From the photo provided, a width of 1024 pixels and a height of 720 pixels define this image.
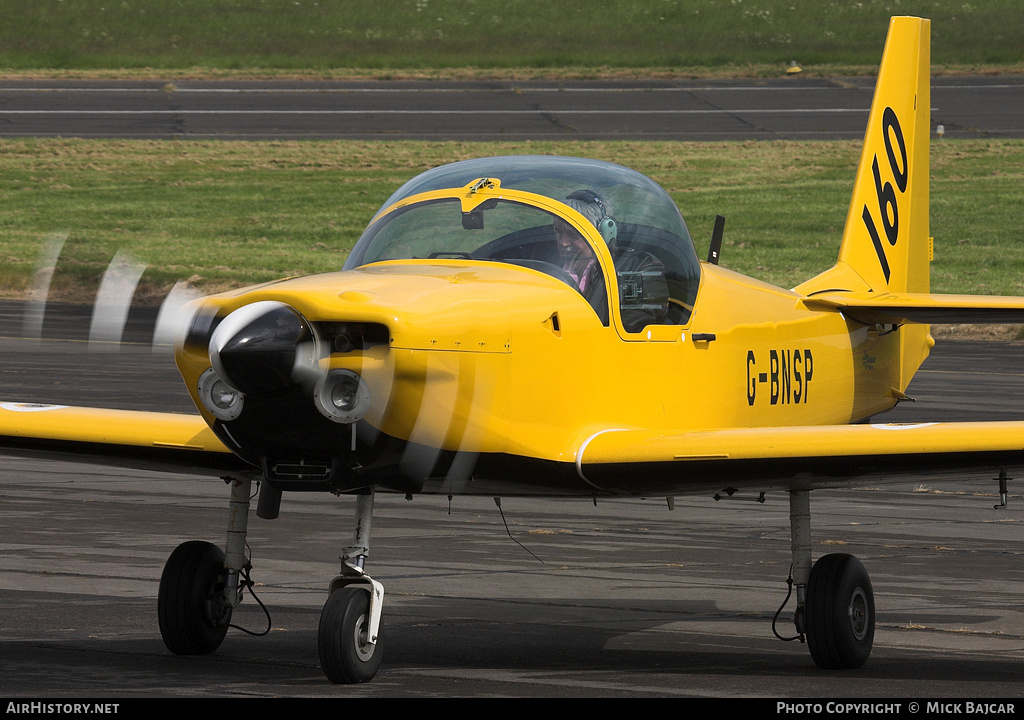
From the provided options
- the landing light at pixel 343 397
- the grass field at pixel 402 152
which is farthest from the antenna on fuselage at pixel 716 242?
the grass field at pixel 402 152

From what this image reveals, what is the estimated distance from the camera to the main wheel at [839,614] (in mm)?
8094

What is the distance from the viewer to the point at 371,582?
732cm

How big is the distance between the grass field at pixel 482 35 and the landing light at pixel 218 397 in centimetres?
4922

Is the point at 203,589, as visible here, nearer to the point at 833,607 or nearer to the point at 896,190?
the point at 833,607

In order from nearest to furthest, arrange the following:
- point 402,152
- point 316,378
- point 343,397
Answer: point 316,378 < point 343,397 < point 402,152

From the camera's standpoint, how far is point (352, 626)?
23.5 ft

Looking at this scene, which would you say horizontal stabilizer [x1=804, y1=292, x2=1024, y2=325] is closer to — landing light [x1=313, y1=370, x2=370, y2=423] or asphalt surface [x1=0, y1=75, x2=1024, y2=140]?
landing light [x1=313, y1=370, x2=370, y2=423]

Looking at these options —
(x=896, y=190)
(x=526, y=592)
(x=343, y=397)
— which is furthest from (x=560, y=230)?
(x=896, y=190)

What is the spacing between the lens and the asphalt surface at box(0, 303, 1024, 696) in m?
7.56

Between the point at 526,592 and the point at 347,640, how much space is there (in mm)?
3016

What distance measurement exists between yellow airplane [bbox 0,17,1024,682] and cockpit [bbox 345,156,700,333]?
0.04ft

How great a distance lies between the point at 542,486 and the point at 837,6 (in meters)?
61.4

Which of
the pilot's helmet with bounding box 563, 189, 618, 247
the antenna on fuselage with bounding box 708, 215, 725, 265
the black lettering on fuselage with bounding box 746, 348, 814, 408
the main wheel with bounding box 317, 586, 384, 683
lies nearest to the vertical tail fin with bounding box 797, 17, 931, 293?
the antenna on fuselage with bounding box 708, 215, 725, 265

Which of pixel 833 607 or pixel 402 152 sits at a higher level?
pixel 402 152
